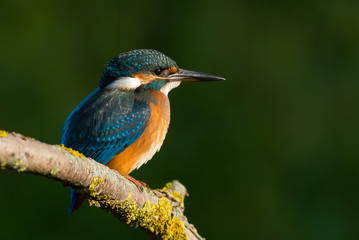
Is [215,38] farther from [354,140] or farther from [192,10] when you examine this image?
[354,140]

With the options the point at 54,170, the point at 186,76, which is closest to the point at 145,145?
the point at 186,76

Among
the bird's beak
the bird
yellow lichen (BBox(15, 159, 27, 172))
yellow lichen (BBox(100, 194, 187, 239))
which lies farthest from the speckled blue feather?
yellow lichen (BBox(15, 159, 27, 172))

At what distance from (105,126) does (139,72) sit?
1.47ft

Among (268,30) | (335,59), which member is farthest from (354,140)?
(268,30)

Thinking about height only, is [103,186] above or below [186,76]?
below

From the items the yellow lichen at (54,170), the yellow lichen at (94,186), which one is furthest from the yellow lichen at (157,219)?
the yellow lichen at (54,170)

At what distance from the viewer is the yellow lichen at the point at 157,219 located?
93.7 inches

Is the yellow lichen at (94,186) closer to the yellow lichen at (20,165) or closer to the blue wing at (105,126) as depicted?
the yellow lichen at (20,165)

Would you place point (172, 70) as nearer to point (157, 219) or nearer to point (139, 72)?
point (139, 72)

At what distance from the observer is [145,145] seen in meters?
3.08

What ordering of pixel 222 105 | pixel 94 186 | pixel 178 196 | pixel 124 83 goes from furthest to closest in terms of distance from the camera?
pixel 222 105 < pixel 124 83 < pixel 178 196 < pixel 94 186

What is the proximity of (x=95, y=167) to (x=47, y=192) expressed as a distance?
7.84 feet

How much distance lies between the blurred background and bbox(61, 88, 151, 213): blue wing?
4.17ft

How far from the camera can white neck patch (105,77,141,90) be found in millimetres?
3229
